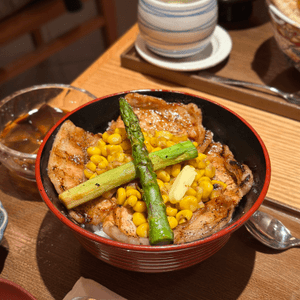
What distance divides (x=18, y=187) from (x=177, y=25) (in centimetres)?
166

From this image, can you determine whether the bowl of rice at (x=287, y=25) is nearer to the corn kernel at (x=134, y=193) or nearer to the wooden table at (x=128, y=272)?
the wooden table at (x=128, y=272)

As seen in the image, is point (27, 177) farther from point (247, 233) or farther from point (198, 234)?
point (247, 233)

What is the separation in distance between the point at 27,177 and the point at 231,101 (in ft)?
5.45

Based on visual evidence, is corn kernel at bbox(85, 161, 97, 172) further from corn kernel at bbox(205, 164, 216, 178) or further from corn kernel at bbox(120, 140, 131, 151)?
corn kernel at bbox(205, 164, 216, 178)

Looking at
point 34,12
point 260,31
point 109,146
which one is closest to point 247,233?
point 109,146

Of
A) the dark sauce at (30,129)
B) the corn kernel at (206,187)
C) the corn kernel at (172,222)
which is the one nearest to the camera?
the corn kernel at (172,222)

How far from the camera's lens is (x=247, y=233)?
1.63 metres

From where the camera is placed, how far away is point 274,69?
8.83 feet

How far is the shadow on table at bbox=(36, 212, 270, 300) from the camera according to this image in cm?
143

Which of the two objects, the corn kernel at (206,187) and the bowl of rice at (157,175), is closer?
the bowl of rice at (157,175)

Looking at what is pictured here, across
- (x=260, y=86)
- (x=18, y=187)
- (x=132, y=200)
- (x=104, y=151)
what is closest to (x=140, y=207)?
(x=132, y=200)

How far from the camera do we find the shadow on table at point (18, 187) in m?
1.89

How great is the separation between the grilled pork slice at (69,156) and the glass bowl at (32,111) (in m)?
0.56

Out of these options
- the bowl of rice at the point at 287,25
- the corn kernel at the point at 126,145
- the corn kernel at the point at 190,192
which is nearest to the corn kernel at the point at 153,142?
the corn kernel at the point at 126,145
